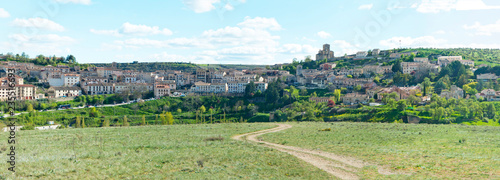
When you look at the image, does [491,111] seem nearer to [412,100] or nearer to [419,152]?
[412,100]

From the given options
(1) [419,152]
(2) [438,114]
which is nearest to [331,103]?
(2) [438,114]

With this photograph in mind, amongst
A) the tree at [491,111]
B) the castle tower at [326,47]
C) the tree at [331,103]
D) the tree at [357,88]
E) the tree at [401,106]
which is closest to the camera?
the tree at [491,111]

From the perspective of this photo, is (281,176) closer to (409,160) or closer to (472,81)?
(409,160)

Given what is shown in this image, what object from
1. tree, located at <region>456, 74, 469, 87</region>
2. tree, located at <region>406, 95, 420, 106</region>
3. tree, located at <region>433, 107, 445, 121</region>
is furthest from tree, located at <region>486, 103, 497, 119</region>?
tree, located at <region>456, 74, 469, 87</region>

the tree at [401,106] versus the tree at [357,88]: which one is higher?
the tree at [357,88]

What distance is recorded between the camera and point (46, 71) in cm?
11969

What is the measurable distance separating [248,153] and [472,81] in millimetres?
95841

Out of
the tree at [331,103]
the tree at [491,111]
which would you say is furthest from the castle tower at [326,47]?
the tree at [491,111]

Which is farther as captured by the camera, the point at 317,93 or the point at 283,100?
the point at 317,93

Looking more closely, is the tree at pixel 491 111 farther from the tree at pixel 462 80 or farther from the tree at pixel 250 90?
the tree at pixel 250 90

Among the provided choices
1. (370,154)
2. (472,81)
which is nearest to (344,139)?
(370,154)

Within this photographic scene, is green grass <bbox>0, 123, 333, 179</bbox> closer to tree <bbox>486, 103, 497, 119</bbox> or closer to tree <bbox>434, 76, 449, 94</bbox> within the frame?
tree <bbox>486, 103, 497, 119</bbox>

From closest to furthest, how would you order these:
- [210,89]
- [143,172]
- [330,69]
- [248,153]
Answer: [143,172]
[248,153]
[210,89]
[330,69]

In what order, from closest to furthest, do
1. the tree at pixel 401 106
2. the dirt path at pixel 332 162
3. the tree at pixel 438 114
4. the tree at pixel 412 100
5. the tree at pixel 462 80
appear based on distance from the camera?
the dirt path at pixel 332 162, the tree at pixel 438 114, the tree at pixel 401 106, the tree at pixel 412 100, the tree at pixel 462 80
